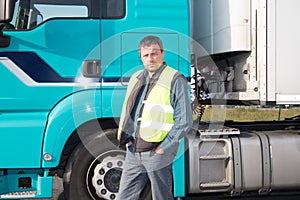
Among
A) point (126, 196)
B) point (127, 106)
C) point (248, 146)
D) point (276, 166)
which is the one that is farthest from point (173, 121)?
Result: point (276, 166)

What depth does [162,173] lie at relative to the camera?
3.58 metres

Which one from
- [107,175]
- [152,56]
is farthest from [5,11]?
[107,175]

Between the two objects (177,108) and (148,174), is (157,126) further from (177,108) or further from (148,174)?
(148,174)

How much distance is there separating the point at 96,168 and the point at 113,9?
1.62 m

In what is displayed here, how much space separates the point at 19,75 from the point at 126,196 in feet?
5.21

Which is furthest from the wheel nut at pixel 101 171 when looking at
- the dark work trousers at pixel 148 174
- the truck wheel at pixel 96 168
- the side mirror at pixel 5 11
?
the side mirror at pixel 5 11

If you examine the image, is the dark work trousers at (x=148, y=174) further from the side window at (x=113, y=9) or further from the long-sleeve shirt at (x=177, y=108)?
the side window at (x=113, y=9)

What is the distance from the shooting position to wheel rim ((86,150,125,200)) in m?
4.34

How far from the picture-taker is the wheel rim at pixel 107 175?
4.34 m

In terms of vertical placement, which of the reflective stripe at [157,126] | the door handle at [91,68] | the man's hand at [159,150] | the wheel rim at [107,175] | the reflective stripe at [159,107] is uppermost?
the door handle at [91,68]

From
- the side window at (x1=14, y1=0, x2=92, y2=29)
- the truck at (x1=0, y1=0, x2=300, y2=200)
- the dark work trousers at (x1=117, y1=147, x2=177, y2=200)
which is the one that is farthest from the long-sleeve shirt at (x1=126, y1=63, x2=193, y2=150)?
the side window at (x1=14, y1=0, x2=92, y2=29)

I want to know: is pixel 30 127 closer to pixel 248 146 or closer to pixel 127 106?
pixel 127 106

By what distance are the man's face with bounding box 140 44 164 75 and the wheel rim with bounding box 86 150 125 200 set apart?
3.95ft

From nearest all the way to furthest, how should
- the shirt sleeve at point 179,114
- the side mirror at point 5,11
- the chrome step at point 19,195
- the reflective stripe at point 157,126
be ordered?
1. the shirt sleeve at point 179,114
2. the reflective stripe at point 157,126
3. the side mirror at point 5,11
4. the chrome step at point 19,195
